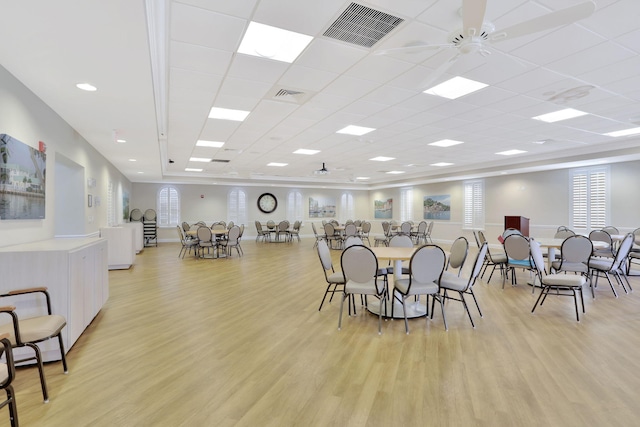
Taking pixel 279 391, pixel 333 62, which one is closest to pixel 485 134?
pixel 333 62

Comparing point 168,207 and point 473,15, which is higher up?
point 473,15

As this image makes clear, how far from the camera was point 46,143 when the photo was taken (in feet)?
13.7

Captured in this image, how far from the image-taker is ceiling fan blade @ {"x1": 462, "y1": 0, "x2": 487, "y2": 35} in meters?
2.21

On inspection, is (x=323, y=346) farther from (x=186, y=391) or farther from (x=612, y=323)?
(x=612, y=323)

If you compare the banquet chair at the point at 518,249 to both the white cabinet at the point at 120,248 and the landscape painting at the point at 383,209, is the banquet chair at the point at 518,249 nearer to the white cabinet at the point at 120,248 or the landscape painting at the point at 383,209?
the white cabinet at the point at 120,248

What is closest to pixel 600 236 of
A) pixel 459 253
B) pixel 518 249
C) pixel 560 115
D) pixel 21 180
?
pixel 518 249

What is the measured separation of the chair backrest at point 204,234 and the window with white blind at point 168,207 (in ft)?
20.8

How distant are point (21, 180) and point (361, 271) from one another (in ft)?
12.1

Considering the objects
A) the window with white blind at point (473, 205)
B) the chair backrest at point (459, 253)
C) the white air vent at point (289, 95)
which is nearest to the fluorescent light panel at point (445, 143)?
the chair backrest at point (459, 253)

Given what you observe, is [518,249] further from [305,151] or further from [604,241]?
[305,151]

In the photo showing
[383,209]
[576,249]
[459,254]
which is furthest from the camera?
[383,209]

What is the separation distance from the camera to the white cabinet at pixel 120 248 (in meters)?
7.46

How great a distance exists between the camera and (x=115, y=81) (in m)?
3.46

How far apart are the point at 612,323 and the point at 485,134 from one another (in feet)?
14.1
